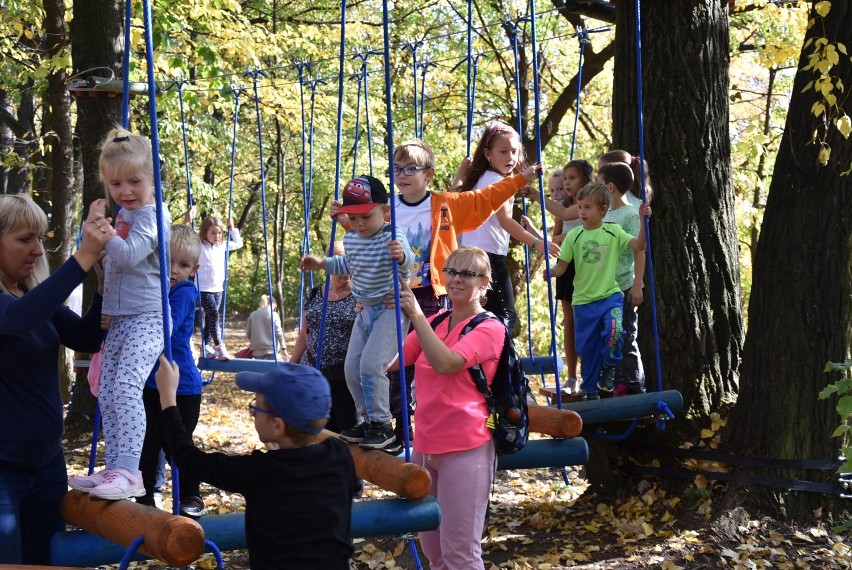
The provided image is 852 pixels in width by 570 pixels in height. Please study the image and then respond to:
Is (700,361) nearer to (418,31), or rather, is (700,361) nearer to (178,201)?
(418,31)

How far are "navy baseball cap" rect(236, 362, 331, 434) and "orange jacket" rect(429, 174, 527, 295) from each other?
1818mm

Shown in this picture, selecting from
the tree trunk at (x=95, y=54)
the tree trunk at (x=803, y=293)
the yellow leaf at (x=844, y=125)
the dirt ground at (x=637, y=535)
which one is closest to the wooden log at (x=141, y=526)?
the dirt ground at (x=637, y=535)

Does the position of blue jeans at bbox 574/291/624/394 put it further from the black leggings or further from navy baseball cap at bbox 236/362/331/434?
the black leggings

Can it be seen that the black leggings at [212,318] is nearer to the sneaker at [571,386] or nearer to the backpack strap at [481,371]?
the sneaker at [571,386]

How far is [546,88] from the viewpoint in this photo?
1599 centimetres

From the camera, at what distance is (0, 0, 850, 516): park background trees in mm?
5648

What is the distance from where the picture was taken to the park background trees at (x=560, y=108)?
18.5 ft

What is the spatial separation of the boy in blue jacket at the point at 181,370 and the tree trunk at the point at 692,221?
277 cm

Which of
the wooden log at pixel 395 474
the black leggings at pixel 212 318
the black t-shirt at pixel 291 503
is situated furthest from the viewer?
the black leggings at pixel 212 318

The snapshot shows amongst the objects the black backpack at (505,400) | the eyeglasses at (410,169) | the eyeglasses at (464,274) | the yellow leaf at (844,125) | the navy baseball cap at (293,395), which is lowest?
the black backpack at (505,400)

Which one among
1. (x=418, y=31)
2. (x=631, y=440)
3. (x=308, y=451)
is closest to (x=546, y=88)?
(x=418, y=31)

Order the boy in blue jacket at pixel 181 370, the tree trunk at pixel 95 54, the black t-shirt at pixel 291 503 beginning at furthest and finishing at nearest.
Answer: the tree trunk at pixel 95 54 < the boy in blue jacket at pixel 181 370 < the black t-shirt at pixel 291 503

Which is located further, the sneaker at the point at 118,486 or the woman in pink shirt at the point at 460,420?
the woman in pink shirt at the point at 460,420

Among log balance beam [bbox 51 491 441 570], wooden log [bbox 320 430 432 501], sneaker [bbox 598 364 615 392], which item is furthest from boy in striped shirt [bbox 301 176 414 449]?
sneaker [bbox 598 364 615 392]
